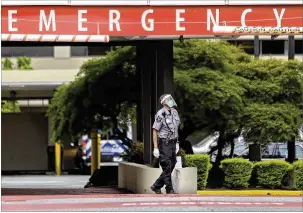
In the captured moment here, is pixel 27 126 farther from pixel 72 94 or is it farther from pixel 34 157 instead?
pixel 72 94

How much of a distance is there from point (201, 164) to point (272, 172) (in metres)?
2.17

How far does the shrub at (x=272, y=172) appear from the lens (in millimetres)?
20625

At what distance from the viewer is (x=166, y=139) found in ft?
47.1

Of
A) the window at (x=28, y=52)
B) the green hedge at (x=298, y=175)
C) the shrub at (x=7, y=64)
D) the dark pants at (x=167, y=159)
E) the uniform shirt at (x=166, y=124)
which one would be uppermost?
the window at (x=28, y=52)

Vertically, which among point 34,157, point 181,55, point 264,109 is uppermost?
point 181,55

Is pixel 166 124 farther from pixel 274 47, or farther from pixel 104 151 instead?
pixel 274 47

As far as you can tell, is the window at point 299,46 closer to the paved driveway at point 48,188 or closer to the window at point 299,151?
the paved driveway at point 48,188

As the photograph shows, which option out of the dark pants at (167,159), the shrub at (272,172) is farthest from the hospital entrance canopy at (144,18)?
the shrub at (272,172)

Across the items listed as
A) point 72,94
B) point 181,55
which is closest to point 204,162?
point 181,55

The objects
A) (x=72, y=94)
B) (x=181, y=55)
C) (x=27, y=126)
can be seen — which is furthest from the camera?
(x=27, y=126)

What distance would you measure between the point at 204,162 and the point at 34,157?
2105cm

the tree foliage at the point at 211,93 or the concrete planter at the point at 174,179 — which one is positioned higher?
the tree foliage at the point at 211,93

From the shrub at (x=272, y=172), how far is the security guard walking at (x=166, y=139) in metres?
6.58

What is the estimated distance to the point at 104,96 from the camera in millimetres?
24516
